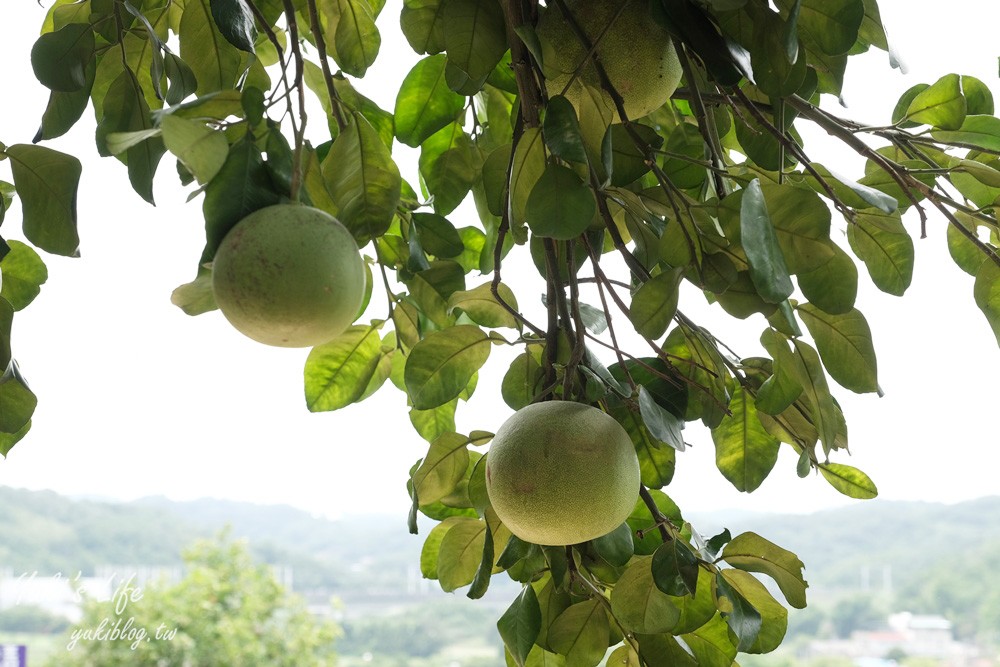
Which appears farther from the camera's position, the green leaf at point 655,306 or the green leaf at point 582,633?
the green leaf at point 582,633

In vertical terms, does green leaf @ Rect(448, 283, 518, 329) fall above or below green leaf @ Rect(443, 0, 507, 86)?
below

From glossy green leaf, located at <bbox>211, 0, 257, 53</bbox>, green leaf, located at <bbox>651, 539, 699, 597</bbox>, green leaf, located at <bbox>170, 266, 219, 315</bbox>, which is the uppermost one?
glossy green leaf, located at <bbox>211, 0, 257, 53</bbox>

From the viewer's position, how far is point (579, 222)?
1.49 feet

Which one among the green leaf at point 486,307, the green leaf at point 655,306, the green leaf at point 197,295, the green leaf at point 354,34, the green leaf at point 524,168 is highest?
the green leaf at point 354,34

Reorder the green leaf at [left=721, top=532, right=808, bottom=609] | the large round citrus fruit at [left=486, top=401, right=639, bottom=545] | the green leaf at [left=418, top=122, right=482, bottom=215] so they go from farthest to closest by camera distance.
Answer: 1. the green leaf at [left=418, top=122, right=482, bottom=215]
2. the green leaf at [left=721, top=532, right=808, bottom=609]
3. the large round citrus fruit at [left=486, top=401, right=639, bottom=545]

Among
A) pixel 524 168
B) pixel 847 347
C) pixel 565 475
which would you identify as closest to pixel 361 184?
pixel 524 168

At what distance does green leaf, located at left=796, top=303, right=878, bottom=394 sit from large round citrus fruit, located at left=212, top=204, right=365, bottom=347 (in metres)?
0.30

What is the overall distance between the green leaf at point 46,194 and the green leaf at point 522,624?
1.17 ft

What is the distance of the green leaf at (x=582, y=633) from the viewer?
0.61 metres

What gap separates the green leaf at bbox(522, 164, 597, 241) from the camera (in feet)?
1.48

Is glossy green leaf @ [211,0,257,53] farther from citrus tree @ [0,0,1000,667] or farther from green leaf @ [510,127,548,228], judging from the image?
green leaf @ [510,127,548,228]

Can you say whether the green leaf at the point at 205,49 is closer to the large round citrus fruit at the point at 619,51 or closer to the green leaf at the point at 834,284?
the large round citrus fruit at the point at 619,51

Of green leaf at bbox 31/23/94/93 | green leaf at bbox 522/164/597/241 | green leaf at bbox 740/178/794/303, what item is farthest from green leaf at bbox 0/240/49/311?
green leaf at bbox 740/178/794/303

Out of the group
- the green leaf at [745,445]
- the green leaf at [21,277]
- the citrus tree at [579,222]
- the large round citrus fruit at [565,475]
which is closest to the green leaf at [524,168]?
the citrus tree at [579,222]
